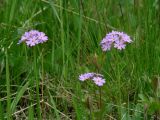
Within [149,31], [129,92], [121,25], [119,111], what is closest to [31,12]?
[121,25]

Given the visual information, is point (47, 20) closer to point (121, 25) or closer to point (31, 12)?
point (31, 12)

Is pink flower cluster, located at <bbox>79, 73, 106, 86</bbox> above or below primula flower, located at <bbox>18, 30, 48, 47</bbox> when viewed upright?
below

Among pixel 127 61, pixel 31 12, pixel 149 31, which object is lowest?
pixel 127 61

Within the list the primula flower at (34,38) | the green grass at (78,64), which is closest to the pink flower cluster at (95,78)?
the green grass at (78,64)

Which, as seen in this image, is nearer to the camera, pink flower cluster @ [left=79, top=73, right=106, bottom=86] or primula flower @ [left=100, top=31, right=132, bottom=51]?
pink flower cluster @ [left=79, top=73, right=106, bottom=86]

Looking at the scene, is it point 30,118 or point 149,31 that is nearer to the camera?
point 30,118

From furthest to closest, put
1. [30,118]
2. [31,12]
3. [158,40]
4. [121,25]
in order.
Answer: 1. [31,12]
2. [121,25]
3. [158,40]
4. [30,118]

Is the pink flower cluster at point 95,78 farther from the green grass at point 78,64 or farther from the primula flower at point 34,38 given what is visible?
the primula flower at point 34,38

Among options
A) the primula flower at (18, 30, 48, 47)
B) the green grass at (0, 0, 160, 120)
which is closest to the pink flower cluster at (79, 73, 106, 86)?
the green grass at (0, 0, 160, 120)

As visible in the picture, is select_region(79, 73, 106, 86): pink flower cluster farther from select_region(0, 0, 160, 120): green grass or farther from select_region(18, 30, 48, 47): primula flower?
select_region(18, 30, 48, 47): primula flower
